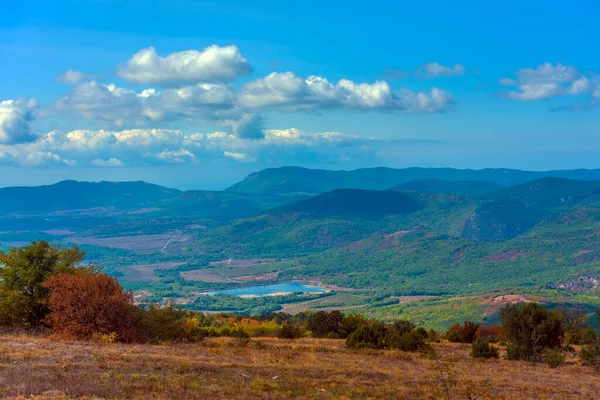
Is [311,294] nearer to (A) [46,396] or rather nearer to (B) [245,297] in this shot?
(B) [245,297]

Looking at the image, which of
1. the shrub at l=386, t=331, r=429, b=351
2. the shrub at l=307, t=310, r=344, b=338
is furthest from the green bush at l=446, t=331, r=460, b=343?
the shrub at l=386, t=331, r=429, b=351

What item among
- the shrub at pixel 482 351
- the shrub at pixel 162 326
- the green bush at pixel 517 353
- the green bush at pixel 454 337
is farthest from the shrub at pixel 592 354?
the shrub at pixel 162 326

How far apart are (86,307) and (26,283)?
6.21 meters

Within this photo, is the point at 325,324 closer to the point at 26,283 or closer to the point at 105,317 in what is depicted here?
the point at 105,317

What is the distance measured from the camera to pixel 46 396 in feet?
56.7

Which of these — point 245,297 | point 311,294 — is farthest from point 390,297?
point 245,297

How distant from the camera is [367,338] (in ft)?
132

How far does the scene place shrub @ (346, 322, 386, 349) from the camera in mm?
38719

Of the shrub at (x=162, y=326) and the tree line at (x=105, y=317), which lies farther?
the shrub at (x=162, y=326)

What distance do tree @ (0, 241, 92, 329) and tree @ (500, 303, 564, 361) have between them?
30.5 m

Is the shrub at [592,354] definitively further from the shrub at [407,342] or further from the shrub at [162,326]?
the shrub at [162,326]

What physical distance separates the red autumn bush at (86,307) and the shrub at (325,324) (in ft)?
67.6

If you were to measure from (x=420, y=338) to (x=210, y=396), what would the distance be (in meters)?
23.1

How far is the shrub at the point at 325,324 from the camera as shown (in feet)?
163
